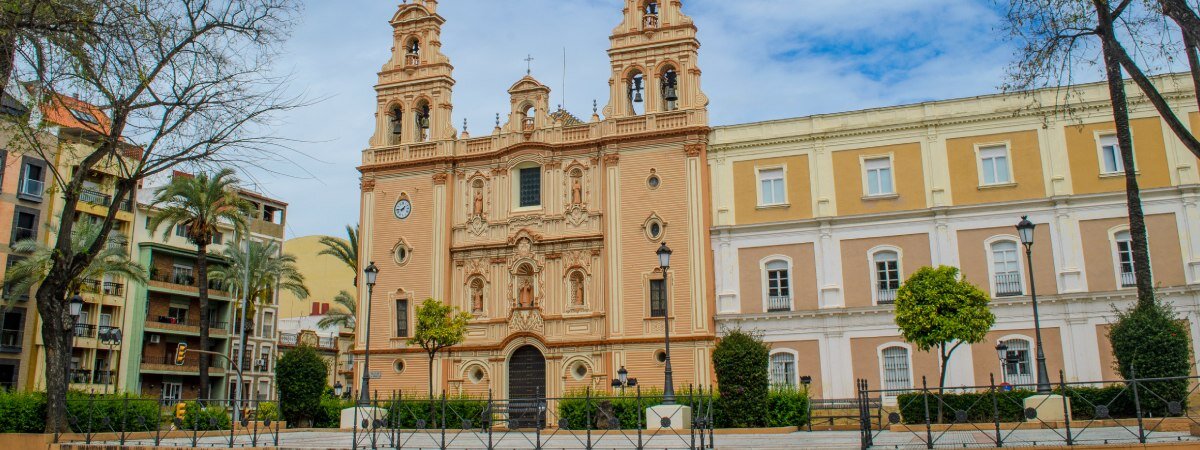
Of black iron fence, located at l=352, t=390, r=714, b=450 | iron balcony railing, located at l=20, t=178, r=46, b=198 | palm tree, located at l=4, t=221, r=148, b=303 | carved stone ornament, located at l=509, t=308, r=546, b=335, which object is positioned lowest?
black iron fence, located at l=352, t=390, r=714, b=450

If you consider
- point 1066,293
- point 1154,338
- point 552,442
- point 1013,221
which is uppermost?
point 1013,221

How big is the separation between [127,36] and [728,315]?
913 inches

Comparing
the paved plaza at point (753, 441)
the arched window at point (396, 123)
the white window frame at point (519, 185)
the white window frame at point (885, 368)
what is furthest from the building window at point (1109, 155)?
the arched window at point (396, 123)

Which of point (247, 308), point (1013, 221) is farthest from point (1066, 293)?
point (247, 308)

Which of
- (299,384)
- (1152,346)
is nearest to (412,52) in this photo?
(299,384)

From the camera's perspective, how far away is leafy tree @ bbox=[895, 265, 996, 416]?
27.2 m

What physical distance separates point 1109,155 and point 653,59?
1608 cm

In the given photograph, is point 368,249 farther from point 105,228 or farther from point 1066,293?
point 1066,293

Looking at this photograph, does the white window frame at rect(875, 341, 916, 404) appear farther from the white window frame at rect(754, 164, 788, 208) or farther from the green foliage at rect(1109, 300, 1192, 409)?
the green foliage at rect(1109, 300, 1192, 409)

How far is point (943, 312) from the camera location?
27469 millimetres

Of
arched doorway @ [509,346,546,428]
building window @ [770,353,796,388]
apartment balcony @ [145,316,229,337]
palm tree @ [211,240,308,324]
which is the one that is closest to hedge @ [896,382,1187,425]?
building window @ [770,353,796,388]

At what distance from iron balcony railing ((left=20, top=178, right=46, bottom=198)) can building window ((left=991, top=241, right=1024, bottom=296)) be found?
39431 millimetres

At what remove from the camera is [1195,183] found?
1222 inches

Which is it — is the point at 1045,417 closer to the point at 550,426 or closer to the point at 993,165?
the point at 550,426
